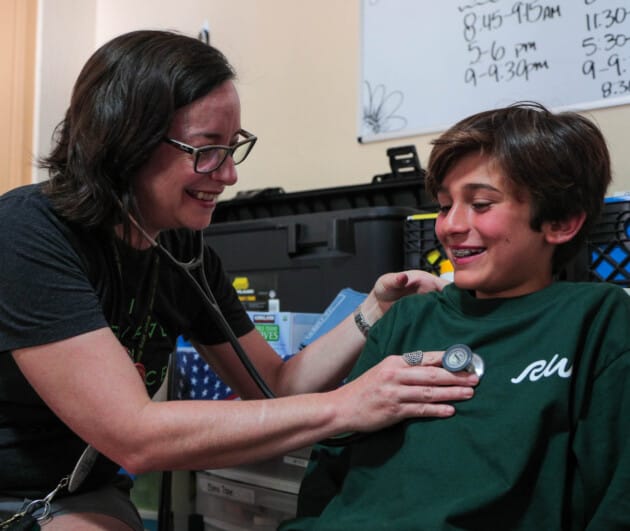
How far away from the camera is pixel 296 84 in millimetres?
1953

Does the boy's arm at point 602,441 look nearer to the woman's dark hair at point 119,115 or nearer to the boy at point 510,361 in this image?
the boy at point 510,361

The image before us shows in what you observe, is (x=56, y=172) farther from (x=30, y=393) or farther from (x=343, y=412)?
(x=343, y=412)

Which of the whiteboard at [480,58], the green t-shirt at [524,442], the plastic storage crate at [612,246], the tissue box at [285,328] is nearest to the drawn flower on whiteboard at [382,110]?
the whiteboard at [480,58]

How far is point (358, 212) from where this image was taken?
1.32 m

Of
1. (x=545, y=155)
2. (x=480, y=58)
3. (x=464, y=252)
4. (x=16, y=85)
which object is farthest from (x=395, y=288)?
(x=16, y=85)

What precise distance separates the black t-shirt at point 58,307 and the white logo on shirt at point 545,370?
48 cm

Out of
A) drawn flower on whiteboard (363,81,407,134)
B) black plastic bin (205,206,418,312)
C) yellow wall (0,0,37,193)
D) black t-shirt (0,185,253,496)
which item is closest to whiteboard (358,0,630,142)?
drawn flower on whiteboard (363,81,407,134)

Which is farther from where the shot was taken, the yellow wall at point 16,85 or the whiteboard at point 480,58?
the yellow wall at point 16,85

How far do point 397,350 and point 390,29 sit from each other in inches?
44.8

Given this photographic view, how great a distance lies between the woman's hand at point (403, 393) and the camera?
0.76m

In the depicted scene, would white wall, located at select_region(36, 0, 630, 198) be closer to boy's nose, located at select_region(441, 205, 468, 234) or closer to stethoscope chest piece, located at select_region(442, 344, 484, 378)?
boy's nose, located at select_region(441, 205, 468, 234)

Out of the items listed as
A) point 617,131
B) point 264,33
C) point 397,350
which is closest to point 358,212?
point 397,350

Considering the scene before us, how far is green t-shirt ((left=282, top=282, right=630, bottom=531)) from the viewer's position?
0.71 meters

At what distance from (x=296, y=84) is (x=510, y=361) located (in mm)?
1364
